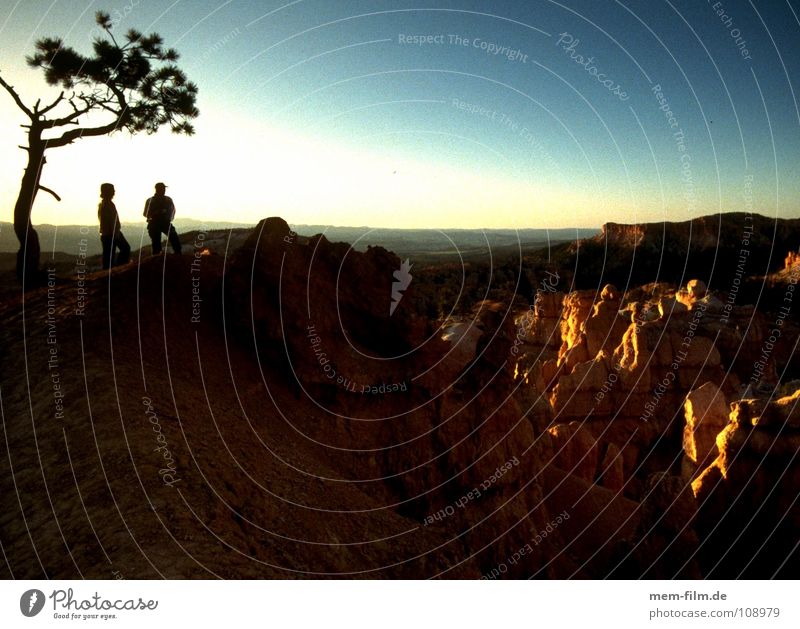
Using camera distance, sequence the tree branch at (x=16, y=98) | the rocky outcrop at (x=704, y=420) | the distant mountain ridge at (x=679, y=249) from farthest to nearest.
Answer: the distant mountain ridge at (x=679, y=249), the rocky outcrop at (x=704, y=420), the tree branch at (x=16, y=98)

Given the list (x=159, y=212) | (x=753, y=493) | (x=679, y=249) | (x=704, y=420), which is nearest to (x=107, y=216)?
(x=159, y=212)

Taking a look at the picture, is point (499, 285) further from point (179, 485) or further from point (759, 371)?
point (179, 485)

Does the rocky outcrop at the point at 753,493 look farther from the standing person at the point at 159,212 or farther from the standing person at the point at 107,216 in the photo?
the standing person at the point at 107,216

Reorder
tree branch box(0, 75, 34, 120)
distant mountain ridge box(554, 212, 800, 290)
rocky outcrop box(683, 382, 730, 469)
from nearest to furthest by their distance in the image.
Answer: tree branch box(0, 75, 34, 120) → rocky outcrop box(683, 382, 730, 469) → distant mountain ridge box(554, 212, 800, 290)

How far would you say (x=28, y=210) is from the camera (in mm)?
11672

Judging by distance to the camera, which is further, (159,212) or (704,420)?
(704,420)

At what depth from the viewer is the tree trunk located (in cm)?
1154

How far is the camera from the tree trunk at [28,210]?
11539 mm

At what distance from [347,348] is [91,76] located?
778cm

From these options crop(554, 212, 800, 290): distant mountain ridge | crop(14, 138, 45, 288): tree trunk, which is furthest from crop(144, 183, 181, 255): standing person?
crop(554, 212, 800, 290): distant mountain ridge

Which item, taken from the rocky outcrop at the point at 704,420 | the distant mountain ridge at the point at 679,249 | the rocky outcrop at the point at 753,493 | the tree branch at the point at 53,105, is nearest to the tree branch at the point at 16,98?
the tree branch at the point at 53,105

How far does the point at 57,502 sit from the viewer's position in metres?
6.15

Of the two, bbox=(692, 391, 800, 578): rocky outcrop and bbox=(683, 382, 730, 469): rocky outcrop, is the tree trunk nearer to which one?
bbox=(692, 391, 800, 578): rocky outcrop

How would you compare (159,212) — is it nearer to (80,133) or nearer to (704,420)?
(80,133)
